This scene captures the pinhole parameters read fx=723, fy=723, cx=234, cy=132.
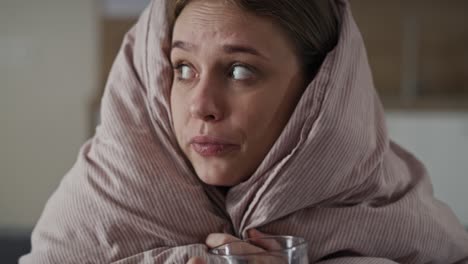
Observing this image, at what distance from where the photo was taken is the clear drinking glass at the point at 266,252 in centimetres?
62

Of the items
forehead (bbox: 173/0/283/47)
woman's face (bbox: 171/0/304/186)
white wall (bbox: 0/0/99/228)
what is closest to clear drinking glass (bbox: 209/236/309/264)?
woman's face (bbox: 171/0/304/186)

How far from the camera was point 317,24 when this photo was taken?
816mm

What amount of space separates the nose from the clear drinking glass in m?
0.14

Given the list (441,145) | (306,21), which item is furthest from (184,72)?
(441,145)

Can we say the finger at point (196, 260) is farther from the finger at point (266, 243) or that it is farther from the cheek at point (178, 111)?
the cheek at point (178, 111)

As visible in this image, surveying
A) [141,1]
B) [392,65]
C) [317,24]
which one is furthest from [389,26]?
[317,24]

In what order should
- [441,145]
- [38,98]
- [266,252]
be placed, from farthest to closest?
[38,98]
[441,145]
[266,252]

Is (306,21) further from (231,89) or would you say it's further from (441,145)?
(441,145)

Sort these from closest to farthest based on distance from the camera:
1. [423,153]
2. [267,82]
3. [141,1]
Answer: [267,82] < [423,153] < [141,1]

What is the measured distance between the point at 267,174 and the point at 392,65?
260cm

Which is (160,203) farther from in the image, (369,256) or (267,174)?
(369,256)

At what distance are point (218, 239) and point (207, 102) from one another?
145 mm

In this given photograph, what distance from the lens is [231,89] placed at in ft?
2.55

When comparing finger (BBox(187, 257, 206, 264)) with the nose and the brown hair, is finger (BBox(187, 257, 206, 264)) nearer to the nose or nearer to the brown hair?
the nose
